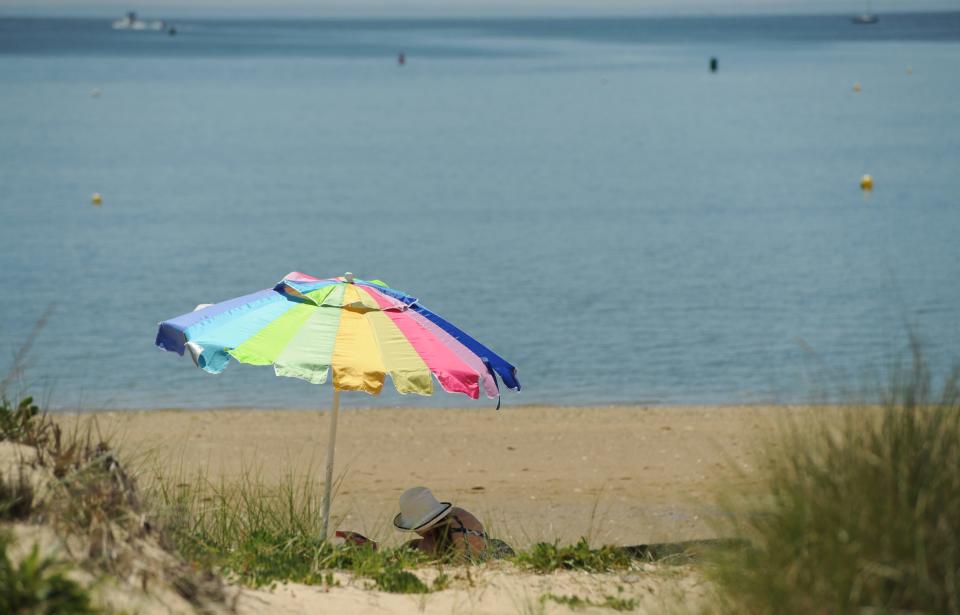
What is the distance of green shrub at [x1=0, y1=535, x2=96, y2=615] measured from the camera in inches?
154

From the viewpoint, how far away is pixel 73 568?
14.1 feet

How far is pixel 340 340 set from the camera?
675 cm

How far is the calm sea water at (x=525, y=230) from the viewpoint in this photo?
16.3 metres

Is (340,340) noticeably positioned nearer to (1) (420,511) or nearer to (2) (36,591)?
(1) (420,511)

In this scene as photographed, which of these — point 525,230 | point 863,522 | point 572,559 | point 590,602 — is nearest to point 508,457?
point 572,559

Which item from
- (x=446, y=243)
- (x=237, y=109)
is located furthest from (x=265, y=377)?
(x=237, y=109)

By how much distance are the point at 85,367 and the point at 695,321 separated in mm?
9286

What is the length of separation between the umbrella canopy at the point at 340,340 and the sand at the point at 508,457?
48.8 inches

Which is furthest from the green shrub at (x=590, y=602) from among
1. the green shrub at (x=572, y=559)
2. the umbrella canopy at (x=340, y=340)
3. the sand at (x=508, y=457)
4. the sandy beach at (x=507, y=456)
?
the sandy beach at (x=507, y=456)

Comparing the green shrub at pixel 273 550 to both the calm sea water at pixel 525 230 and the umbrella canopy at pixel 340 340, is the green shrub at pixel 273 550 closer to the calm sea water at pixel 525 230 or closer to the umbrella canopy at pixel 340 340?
the umbrella canopy at pixel 340 340

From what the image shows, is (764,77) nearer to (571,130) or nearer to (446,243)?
(571,130)

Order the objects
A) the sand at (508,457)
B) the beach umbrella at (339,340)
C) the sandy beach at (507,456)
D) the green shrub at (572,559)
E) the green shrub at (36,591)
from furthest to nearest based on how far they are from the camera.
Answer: the sandy beach at (507,456) → the sand at (508,457) → the beach umbrella at (339,340) → the green shrub at (572,559) → the green shrub at (36,591)

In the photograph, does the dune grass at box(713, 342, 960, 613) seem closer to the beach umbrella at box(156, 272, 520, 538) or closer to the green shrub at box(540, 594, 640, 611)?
the green shrub at box(540, 594, 640, 611)

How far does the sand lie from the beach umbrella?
122cm
